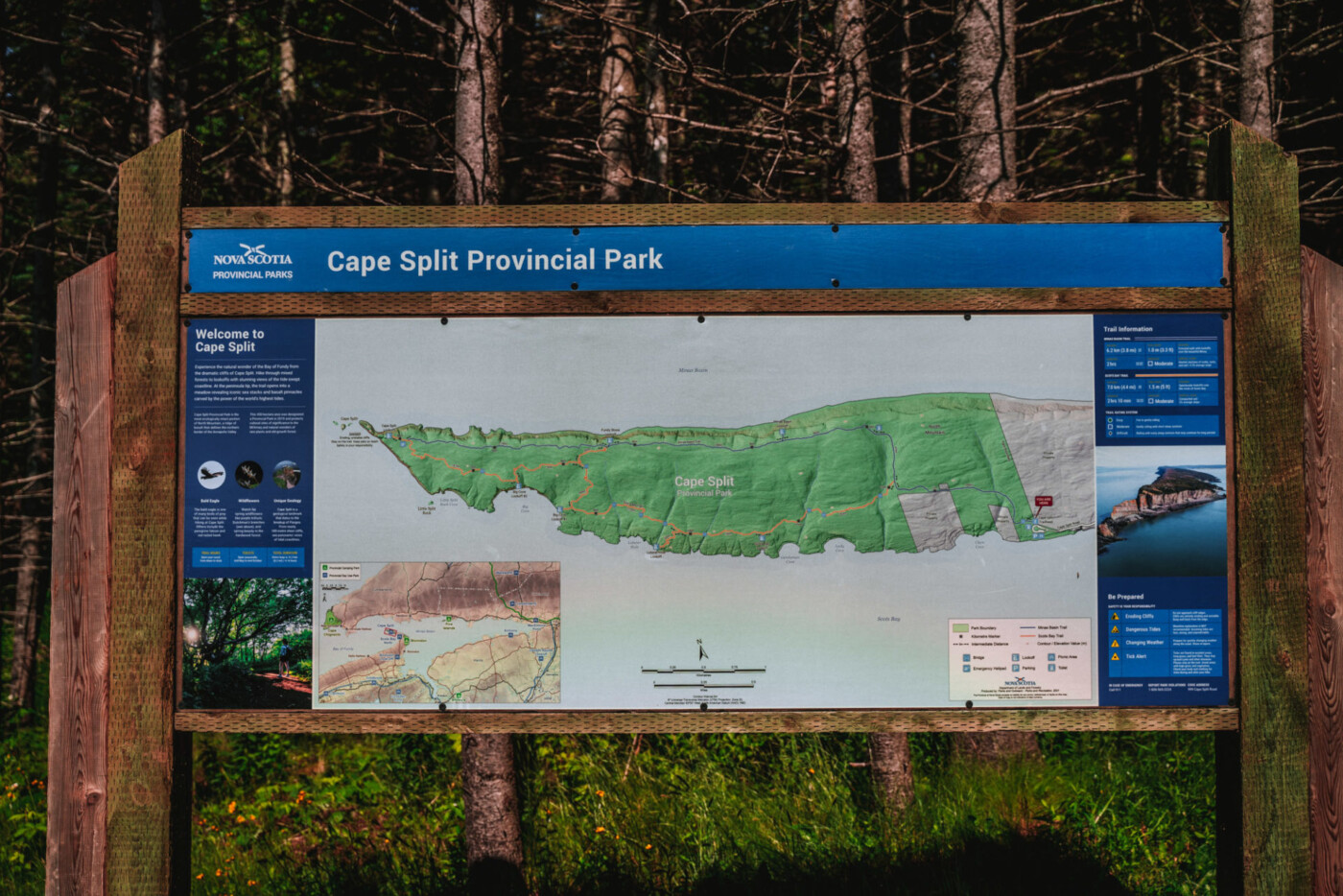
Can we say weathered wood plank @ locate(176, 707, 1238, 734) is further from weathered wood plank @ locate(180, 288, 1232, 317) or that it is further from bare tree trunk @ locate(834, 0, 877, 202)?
bare tree trunk @ locate(834, 0, 877, 202)

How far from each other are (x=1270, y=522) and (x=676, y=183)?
5.15 metres

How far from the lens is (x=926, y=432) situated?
283 cm

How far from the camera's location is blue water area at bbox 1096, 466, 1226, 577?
280 centimetres

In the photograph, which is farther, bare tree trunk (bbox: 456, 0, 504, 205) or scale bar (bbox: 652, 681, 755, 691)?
bare tree trunk (bbox: 456, 0, 504, 205)

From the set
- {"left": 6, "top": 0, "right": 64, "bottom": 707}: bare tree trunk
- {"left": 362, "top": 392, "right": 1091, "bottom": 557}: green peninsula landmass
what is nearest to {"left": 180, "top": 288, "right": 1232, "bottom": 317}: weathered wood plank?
{"left": 362, "top": 392, "right": 1091, "bottom": 557}: green peninsula landmass

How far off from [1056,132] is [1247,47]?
4621 mm

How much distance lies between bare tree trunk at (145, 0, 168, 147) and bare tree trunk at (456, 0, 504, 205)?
4.09 metres

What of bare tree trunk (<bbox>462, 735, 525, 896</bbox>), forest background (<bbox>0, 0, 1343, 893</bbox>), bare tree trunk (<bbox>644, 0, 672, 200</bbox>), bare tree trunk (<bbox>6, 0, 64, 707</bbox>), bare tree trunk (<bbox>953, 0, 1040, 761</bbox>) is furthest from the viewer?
bare tree trunk (<bbox>6, 0, 64, 707</bbox>)

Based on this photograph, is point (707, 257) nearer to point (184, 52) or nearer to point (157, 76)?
point (157, 76)

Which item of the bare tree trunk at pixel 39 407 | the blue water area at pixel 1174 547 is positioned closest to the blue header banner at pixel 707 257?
the blue water area at pixel 1174 547

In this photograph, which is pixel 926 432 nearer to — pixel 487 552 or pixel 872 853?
pixel 487 552

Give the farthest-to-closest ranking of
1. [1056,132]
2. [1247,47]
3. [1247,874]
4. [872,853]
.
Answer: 1. [1056,132]
2. [1247,47]
3. [872,853]
4. [1247,874]

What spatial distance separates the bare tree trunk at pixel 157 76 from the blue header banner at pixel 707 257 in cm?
592

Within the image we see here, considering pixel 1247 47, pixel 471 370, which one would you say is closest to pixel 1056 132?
pixel 1247 47
